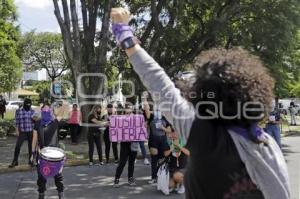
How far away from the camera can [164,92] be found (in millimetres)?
2264

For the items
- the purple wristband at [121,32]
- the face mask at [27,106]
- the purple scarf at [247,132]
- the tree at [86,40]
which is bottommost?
the purple scarf at [247,132]

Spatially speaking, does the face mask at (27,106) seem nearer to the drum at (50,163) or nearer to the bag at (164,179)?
the bag at (164,179)

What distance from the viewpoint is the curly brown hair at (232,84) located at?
2123mm

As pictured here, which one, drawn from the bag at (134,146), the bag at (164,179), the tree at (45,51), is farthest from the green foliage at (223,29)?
the tree at (45,51)

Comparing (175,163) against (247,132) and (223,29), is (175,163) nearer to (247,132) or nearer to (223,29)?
(247,132)

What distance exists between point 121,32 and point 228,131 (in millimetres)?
699

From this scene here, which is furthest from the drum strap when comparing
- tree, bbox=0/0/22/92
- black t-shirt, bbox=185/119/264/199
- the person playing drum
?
tree, bbox=0/0/22/92

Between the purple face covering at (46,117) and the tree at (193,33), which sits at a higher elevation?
the tree at (193,33)

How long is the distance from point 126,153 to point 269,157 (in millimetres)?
8028

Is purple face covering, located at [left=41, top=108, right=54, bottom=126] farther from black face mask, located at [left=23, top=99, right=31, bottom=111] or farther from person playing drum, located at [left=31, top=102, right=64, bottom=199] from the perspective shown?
black face mask, located at [left=23, top=99, right=31, bottom=111]

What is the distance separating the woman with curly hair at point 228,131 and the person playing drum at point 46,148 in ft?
18.8

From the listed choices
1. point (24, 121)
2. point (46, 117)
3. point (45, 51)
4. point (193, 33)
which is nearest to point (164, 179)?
point (46, 117)

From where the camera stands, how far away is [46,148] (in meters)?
7.90

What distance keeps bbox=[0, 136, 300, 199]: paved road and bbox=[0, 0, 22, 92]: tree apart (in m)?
21.6
